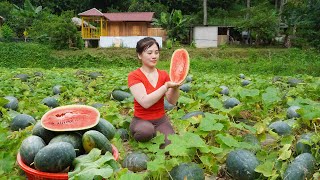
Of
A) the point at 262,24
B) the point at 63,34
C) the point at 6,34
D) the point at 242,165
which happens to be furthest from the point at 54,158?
the point at 6,34

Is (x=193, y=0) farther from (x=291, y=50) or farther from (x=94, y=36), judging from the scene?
(x=291, y=50)

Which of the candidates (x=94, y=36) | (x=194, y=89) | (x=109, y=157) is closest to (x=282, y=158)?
(x=109, y=157)

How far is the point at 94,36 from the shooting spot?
3244 cm

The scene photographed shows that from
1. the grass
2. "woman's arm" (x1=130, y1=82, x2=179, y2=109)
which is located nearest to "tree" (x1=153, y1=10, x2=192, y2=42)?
the grass

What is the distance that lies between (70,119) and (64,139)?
38cm

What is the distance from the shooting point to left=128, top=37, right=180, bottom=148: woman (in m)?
4.31

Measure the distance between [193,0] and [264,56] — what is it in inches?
888

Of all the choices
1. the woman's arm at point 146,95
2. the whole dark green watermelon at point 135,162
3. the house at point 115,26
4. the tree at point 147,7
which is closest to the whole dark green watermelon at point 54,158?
the whole dark green watermelon at point 135,162

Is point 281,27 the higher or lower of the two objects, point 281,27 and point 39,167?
Answer: the higher

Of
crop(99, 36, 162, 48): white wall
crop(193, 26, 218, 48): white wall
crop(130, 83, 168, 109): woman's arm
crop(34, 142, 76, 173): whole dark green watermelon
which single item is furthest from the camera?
crop(193, 26, 218, 48): white wall

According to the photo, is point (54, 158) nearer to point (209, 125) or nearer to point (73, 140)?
point (73, 140)

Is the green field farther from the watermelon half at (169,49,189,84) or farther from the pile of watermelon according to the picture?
the watermelon half at (169,49,189,84)

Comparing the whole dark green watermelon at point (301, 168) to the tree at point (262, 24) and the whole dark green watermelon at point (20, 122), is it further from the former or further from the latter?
the tree at point (262, 24)

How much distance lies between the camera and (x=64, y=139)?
11.6 ft
